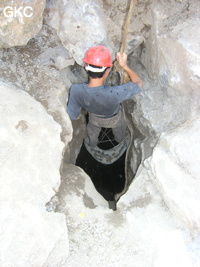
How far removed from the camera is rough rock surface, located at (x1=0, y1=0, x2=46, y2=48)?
6.95ft

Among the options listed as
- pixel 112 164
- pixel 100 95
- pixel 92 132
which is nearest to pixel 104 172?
pixel 112 164

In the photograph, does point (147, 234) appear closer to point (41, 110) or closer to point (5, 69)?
point (41, 110)

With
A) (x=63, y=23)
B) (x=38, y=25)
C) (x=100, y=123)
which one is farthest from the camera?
(x=100, y=123)

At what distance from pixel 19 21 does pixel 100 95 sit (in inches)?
36.6

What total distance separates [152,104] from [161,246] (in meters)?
1.47

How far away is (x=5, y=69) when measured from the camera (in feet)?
8.30

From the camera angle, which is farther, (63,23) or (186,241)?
(63,23)

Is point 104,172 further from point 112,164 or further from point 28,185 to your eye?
point 28,185

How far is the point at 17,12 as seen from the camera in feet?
7.06

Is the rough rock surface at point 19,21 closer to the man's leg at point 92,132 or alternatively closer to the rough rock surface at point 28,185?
the rough rock surface at point 28,185

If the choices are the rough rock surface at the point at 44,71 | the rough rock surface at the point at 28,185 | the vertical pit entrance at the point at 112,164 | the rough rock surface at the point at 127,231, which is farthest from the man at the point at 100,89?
the rough rock surface at the point at 127,231

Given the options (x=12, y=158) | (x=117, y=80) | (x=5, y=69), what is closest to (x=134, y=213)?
(x=12, y=158)

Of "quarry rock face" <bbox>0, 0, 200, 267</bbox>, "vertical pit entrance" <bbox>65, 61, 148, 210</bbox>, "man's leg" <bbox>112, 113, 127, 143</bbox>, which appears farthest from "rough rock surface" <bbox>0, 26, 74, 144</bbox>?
"man's leg" <bbox>112, 113, 127, 143</bbox>

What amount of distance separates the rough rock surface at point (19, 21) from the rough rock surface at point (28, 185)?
45cm
